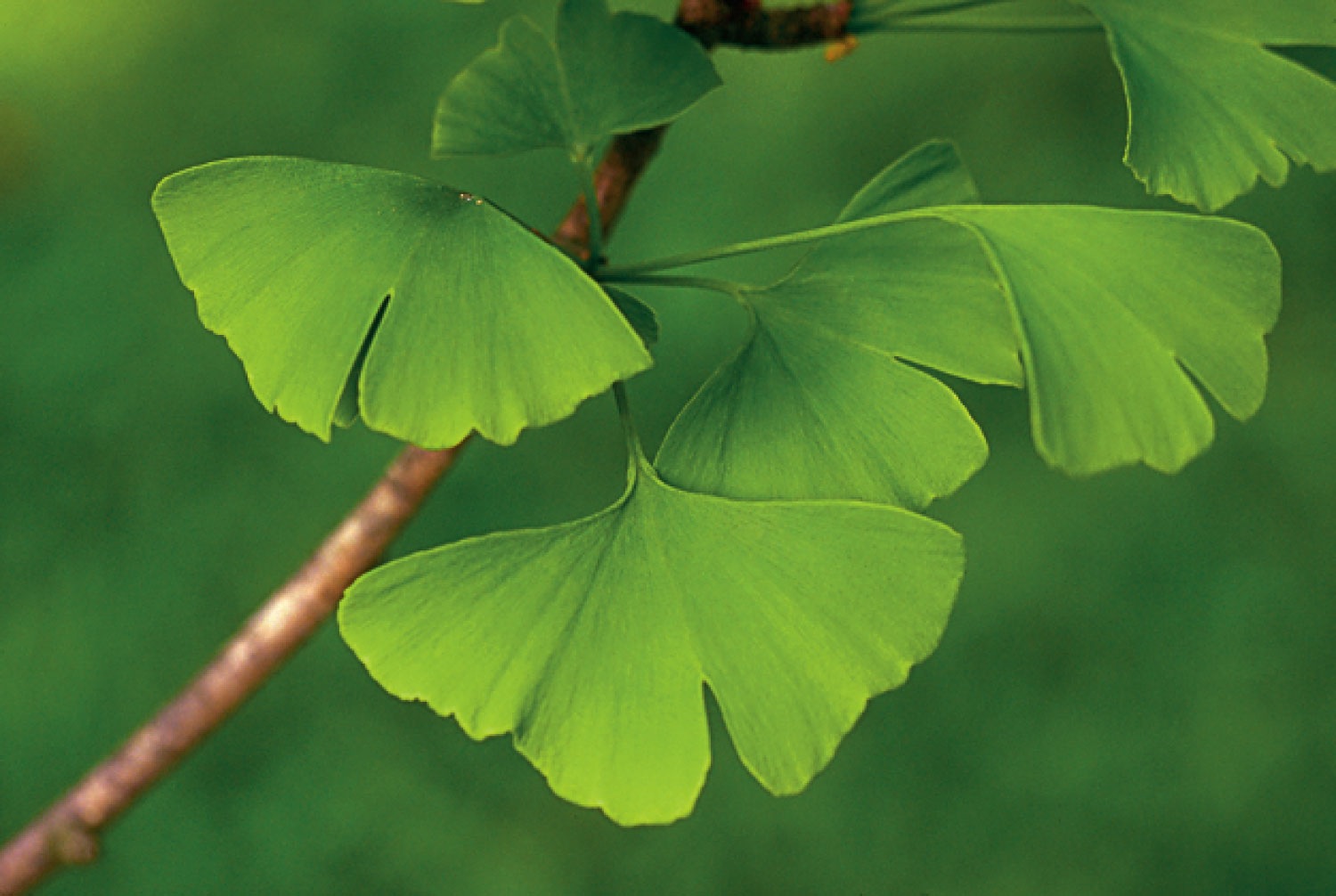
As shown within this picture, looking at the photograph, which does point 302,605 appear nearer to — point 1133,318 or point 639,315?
point 639,315

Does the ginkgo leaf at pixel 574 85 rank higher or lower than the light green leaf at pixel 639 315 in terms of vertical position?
higher

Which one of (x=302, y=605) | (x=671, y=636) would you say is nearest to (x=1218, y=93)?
(x=671, y=636)

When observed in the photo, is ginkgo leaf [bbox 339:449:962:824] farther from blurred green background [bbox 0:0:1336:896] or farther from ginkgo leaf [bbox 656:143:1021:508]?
blurred green background [bbox 0:0:1336:896]

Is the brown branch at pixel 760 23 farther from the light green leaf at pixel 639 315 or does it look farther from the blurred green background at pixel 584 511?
the blurred green background at pixel 584 511

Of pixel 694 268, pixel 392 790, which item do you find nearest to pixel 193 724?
pixel 392 790

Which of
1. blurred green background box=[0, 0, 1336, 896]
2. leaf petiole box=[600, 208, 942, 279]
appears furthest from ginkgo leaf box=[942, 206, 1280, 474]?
blurred green background box=[0, 0, 1336, 896]

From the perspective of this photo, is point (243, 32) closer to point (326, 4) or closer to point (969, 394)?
point (326, 4)

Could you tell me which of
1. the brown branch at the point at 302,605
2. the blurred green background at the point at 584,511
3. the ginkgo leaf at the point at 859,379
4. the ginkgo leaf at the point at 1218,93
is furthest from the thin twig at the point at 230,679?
the blurred green background at the point at 584,511
